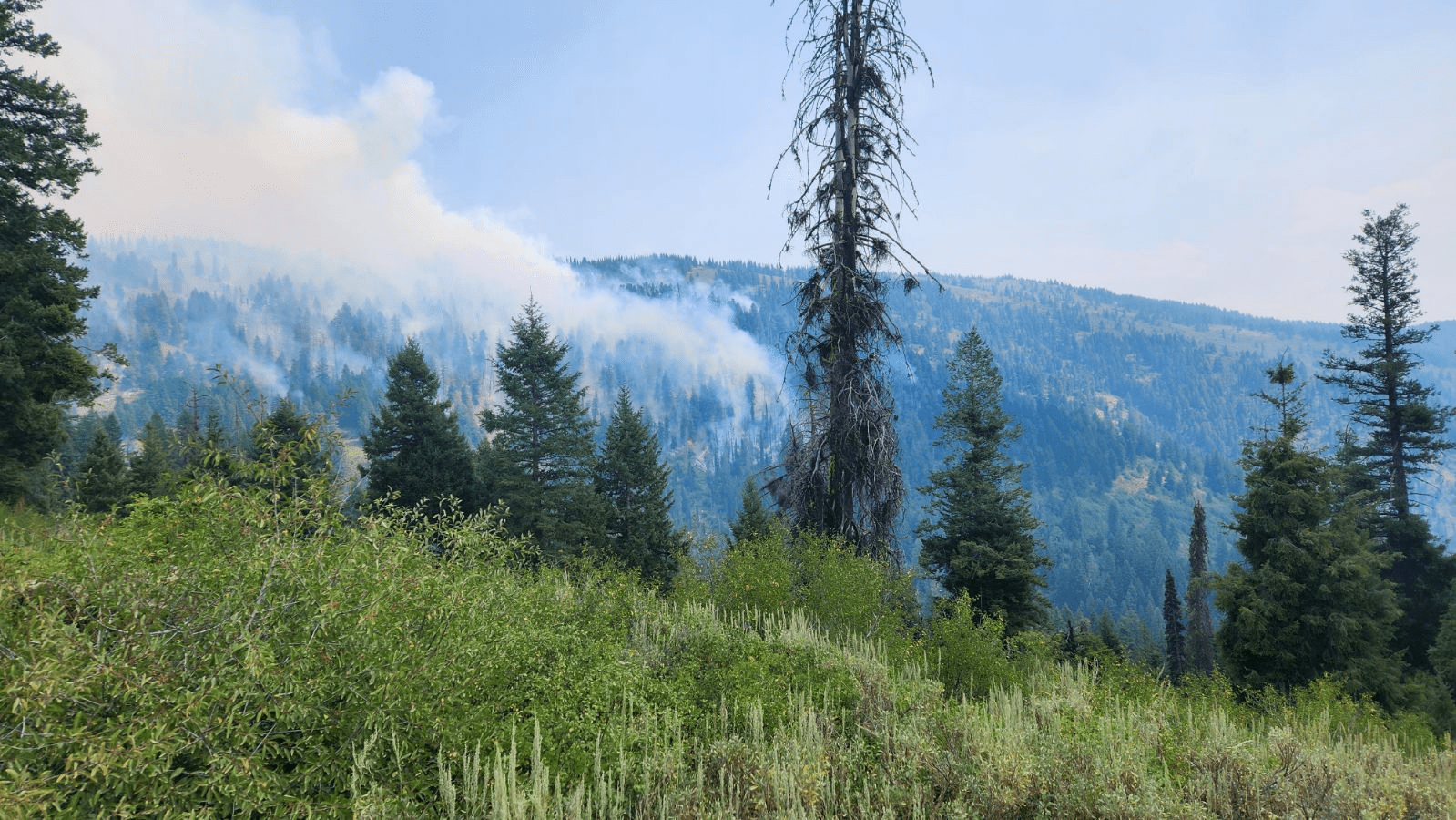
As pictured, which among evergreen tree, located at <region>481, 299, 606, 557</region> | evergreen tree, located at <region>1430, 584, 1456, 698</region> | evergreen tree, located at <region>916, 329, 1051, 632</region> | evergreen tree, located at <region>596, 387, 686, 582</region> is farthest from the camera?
evergreen tree, located at <region>596, 387, 686, 582</region>

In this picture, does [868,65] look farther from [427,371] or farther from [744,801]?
[427,371]

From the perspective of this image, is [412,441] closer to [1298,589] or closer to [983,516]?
[983,516]

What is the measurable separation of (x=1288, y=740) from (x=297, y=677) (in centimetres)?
878

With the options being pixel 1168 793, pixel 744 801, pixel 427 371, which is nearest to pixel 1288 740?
pixel 1168 793

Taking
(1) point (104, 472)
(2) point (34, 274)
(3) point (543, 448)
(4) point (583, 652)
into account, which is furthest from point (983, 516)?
(1) point (104, 472)

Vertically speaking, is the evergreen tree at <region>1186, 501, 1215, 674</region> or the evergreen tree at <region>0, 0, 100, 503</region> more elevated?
the evergreen tree at <region>0, 0, 100, 503</region>

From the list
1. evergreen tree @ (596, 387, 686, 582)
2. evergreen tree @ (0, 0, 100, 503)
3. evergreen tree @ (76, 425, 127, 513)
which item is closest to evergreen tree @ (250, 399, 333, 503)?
evergreen tree @ (0, 0, 100, 503)

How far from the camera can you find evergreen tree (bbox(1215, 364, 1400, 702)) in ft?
68.5

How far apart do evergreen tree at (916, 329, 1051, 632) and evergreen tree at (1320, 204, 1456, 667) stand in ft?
54.4

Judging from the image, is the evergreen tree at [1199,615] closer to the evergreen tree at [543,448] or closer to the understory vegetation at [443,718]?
the evergreen tree at [543,448]

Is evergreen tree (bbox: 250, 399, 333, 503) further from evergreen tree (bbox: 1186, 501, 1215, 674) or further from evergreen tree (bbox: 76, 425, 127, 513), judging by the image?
evergreen tree (bbox: 1186, 501, 1215, 674)

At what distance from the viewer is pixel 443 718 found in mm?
4383

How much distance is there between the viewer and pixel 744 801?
4652mm

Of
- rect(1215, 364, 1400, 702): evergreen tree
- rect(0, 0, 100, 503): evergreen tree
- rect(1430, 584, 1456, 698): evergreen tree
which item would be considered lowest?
rect(1430, 584, 1456, 698): evergreen tree
